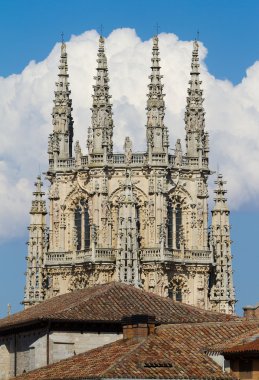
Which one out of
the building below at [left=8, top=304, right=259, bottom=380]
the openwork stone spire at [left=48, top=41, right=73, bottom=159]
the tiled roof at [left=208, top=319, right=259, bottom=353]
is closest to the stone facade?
the building below at [left=8, top=304, right=259, bottom=380]

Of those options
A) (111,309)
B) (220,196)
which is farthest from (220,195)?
(111,309)

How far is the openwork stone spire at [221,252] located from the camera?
161 m

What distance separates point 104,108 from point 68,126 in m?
5.87

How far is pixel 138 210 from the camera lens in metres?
159

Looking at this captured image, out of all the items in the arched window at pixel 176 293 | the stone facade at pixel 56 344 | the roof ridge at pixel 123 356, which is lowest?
the roof ridge at pixel 123 356

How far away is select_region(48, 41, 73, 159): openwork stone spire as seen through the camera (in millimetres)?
164375

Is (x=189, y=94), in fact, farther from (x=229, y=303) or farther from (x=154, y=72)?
(x=229, y=303)

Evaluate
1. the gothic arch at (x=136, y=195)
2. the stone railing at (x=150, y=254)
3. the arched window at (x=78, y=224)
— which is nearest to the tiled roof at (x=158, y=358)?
the stone railing at (x=150, y=254)

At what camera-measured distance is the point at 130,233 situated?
155m

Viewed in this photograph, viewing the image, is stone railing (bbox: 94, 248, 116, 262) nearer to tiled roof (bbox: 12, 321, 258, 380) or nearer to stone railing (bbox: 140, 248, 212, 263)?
stone railing (bbox: 140, 248, 212, 263)

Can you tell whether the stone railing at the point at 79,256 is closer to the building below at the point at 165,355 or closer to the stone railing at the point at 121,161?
the stone railing at the point at 121,161

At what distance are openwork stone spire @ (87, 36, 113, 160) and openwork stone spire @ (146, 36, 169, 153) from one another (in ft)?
10.4

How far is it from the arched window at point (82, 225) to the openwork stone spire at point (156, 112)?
7071 millimetres

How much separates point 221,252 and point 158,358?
3060 inches
